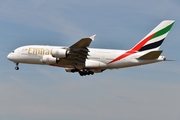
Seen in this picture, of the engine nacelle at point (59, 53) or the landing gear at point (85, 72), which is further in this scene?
the landing gear at point (85, 72)

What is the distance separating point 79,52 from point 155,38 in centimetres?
1281

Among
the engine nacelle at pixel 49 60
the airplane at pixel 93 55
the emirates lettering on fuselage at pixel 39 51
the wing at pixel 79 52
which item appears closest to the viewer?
the wing at pixel 79 52

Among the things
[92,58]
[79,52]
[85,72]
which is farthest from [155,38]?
[85,72]

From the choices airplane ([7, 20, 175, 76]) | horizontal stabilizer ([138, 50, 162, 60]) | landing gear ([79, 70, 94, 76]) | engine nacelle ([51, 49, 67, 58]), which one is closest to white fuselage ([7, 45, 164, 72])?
airplane ([7, 20, 175, 76])

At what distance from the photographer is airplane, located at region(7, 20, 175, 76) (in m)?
65.5

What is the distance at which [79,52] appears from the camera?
66.9 meters

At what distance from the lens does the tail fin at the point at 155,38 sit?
6831cm

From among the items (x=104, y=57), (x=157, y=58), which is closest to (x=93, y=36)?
(x=104, y=57)

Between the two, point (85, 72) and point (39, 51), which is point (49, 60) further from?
point (85, 72)

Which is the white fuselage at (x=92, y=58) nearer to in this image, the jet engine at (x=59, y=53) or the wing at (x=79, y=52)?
the wing at (x=79, y=52)

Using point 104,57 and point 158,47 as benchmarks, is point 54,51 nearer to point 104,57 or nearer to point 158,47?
point 104,57

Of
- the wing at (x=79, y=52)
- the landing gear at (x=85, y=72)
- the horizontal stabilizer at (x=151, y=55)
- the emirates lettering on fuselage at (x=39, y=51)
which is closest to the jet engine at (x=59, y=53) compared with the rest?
the wing at (x=79, y=52)

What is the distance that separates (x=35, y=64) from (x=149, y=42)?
19.0m

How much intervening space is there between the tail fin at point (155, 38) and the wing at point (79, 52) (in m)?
8.03
